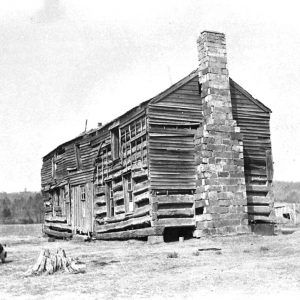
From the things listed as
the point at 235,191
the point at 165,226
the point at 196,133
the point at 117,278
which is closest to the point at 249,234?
the point at 235,191

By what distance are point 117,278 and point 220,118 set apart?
487 inches

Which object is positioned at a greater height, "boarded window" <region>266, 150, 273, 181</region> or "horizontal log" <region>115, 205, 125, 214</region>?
"boarded window" <region>266, 150, 273, 181</region>

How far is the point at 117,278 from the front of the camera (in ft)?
34.5

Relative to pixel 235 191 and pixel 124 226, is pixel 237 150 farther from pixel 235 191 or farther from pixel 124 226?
pixel 124 226

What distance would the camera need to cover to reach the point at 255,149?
2336 centimetres

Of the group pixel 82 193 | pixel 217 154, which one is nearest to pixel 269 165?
pixel 217 154

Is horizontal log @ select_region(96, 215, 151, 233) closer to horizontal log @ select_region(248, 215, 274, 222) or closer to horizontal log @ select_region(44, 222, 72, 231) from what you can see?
horizontal log @ select_region(44, 222, 72, 231)

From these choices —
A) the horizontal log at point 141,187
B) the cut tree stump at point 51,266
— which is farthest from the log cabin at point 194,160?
the cut tree stump at point 51,266

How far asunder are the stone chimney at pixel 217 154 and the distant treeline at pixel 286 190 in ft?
310

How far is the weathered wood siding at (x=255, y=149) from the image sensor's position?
22.8 metres

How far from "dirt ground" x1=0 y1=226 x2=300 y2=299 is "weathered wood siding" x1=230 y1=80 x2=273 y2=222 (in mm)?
6710

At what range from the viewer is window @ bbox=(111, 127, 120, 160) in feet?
80.5

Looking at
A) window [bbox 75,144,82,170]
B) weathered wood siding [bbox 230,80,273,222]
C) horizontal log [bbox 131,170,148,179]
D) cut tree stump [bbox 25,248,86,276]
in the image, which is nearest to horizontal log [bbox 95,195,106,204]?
window [bbox 75,144,82,170]

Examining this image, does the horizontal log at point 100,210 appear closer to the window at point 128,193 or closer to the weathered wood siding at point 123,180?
the weathered wood siding at point 123,180
